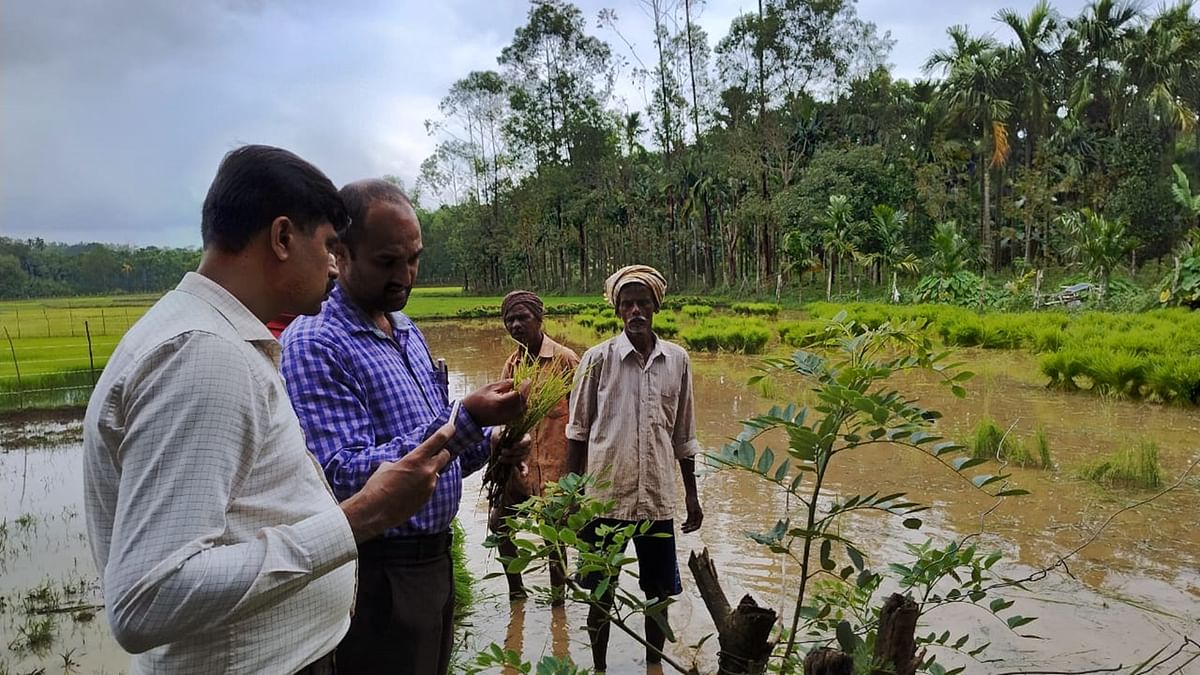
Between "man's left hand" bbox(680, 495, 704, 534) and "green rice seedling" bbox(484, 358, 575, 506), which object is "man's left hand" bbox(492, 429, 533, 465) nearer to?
"green rice seedling" bbox(484, 358, 575, 506)

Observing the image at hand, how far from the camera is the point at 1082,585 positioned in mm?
4008

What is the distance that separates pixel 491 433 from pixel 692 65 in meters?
32.4

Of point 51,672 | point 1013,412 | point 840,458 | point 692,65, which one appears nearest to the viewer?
point 51,672

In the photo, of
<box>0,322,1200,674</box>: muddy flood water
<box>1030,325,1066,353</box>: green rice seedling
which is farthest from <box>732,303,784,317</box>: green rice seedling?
<box>0,322,1200,674</box>: muddy flood water

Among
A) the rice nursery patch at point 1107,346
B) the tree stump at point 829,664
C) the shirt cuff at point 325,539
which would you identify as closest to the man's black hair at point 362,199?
the shirt cuff at point 325,539

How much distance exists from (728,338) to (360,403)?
12489 mm

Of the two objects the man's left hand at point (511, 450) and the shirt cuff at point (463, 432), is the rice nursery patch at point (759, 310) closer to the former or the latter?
the man's left hand at point (511, 450)

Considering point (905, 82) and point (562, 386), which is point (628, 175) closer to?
point (905, 82)

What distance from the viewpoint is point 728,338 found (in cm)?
1383

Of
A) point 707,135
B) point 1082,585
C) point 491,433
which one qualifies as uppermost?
point 707,135

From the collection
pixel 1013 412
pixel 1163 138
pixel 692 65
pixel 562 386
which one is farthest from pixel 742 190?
pixel 562 386

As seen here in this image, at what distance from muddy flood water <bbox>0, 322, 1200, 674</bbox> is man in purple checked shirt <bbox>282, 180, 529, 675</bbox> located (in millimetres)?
1426

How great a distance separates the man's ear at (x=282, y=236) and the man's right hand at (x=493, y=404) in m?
0.44

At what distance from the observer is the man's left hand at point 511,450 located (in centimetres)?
194
